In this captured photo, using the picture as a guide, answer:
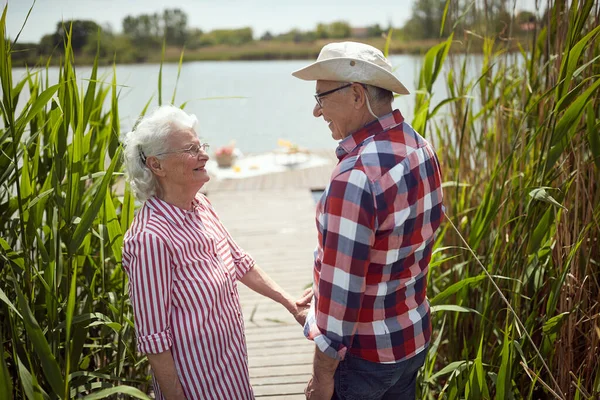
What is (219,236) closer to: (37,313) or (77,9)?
(37,313)

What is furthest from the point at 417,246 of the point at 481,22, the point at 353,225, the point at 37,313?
the point at 481,22

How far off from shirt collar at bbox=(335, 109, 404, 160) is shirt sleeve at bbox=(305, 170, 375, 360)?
0.10 m

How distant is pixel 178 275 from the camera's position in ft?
4.58

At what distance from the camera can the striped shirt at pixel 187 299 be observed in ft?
4.37

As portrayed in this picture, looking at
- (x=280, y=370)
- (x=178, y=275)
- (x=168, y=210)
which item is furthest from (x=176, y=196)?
(x=280, y=370)

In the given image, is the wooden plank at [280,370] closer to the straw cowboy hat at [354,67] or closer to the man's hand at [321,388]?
the man's hand at [321,388]

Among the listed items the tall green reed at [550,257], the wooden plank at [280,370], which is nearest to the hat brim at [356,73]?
the tall green reed at [550,257]

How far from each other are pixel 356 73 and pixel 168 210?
0.55 meters

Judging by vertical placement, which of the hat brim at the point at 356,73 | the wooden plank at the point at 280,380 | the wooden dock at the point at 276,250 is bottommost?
the wooden dock at the point at 276,250

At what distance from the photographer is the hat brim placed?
1217 mm

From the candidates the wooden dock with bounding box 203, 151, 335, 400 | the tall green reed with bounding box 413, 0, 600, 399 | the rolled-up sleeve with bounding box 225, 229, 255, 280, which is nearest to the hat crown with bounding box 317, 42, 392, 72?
the tall green reed with bounding box 413, 0, 600, 399

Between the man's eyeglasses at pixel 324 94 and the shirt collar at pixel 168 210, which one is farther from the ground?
the man's eyeglasses at pixel 324 94

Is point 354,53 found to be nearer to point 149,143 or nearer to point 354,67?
point 354,67

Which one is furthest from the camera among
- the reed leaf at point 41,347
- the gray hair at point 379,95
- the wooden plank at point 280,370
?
the wooden plank at point 280,370
